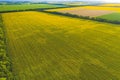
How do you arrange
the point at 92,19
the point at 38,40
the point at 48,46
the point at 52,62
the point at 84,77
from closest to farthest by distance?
the point at 84,77 → the point at 52,62 → the point at 48,46 → the point at 38,40 → the point at 92,19

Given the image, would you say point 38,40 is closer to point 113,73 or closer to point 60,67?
point 60,67

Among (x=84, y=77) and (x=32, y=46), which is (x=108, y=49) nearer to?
(x=84, y=77)

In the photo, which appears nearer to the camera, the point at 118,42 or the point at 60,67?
the point at 60,67

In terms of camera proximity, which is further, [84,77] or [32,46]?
[32,46]

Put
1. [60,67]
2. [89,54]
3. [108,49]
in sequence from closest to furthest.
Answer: [60,67] → [89,54] → [108,49]

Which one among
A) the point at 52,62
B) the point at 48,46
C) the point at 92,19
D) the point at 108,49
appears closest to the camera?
the point at 52,62

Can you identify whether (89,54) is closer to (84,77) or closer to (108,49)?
(108,49)

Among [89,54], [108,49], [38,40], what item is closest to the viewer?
[89,54]

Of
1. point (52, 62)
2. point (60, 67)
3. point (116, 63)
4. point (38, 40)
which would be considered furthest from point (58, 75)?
point (38, 40)

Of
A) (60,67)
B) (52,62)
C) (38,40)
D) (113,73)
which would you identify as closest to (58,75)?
(60,67)
